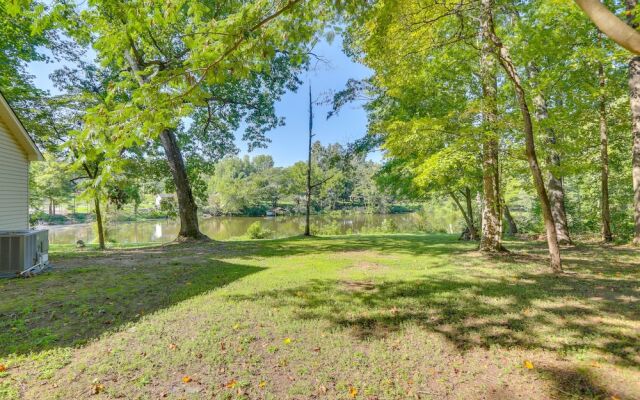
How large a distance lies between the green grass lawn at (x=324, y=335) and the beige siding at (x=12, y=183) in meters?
4.90

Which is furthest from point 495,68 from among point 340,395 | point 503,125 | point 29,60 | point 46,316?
point 29,60

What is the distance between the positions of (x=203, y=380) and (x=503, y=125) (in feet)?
26.3

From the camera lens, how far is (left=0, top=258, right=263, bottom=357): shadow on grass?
3691 millimetres

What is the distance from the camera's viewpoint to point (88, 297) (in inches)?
198

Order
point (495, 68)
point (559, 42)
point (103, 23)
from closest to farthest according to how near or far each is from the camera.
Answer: point (103, 23)
point (495, 68)
point (559, 42)

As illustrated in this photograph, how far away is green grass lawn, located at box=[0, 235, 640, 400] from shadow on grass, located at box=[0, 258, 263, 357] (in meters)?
0.03

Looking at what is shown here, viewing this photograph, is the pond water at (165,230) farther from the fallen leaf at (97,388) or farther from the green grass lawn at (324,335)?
the fallen leaf at (97,388)

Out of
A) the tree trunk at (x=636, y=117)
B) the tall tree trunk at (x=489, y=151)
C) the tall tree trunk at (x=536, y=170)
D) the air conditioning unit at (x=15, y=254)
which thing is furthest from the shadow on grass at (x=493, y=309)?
the tree trunk at (x=636, y=117)

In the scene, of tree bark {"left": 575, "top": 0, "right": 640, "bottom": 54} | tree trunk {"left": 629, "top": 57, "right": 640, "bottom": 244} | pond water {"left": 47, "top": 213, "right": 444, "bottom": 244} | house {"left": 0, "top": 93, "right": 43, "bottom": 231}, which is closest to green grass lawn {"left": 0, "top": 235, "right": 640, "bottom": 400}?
tree bark {"left": 575, "top": 0, "right": 640, "bottom": 54}

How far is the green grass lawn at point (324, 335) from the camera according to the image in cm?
272

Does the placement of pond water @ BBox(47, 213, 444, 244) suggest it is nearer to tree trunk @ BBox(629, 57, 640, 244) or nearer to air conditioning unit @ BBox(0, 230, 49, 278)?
air conditioning unit @ BBox(0, 230, 49, 278)

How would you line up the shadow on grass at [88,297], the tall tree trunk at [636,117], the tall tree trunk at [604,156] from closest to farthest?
the shadow on grass at [88,297]
the tall tree trunk at [636,117]
the tall tree trunk at [604,156]

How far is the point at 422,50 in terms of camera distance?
740cm

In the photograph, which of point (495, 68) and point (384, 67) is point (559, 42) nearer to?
point (495, 68)
